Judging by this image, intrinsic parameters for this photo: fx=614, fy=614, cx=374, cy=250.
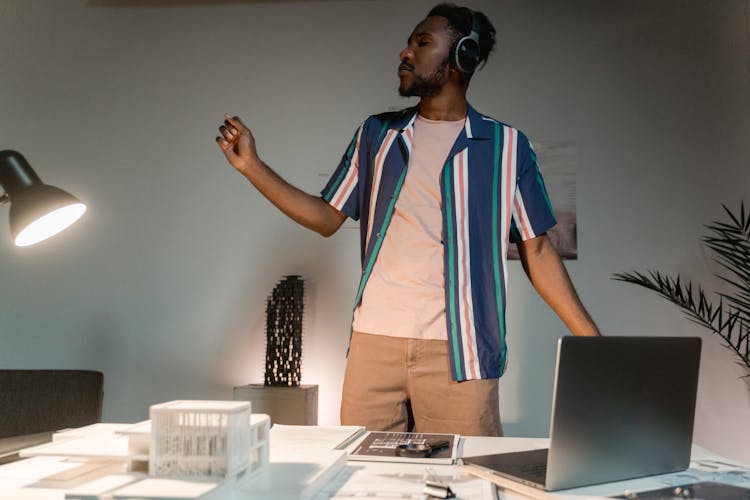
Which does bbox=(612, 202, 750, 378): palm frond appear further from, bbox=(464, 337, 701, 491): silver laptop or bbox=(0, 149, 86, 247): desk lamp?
bbox=(0, 149, 86, 247): desk lamp

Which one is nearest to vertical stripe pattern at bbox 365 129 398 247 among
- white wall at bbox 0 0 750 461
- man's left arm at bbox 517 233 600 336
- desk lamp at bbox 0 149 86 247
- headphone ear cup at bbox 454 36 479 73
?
headphone ear cup at bbox 454 36 479 73

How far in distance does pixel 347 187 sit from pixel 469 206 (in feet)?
1.17

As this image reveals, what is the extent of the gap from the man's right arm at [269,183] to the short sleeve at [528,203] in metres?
0.48

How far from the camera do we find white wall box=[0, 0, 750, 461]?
2.85m

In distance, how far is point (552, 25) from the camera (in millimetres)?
2955

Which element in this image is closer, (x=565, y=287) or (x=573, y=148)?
(x=565, y=287)

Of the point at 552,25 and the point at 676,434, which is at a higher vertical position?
the point at 552,25

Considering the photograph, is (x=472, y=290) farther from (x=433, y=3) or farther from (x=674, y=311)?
(x=433, y=3)

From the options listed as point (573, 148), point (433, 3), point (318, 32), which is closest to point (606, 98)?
point (573, 148)

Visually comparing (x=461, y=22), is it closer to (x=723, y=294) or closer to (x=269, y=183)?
(x=269, y=183)

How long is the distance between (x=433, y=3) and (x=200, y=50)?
1188 millimetres

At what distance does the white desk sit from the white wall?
1924 millimetres

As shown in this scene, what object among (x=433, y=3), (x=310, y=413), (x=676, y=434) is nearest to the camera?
(x=676, y=434)

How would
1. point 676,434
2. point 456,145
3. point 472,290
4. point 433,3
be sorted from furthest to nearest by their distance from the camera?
point 433,3 → point 456,145 → point 472,290 → point 676,434
